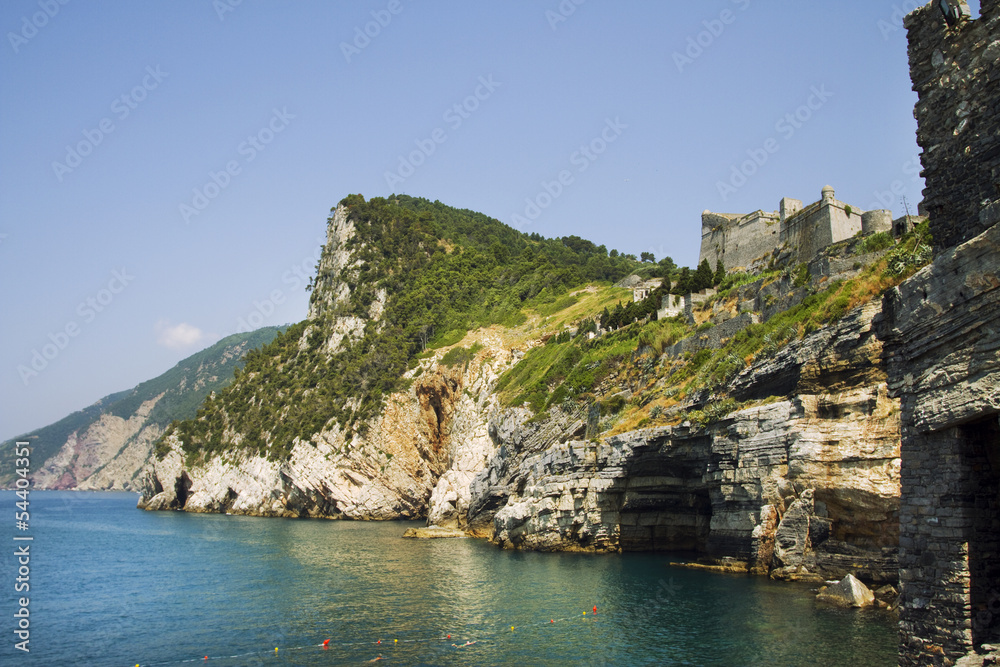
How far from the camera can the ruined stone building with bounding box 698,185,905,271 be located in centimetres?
4394

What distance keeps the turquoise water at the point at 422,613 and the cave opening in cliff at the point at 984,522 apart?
33.9 ft

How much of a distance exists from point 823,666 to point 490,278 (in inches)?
3698

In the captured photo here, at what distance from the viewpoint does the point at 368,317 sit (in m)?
104

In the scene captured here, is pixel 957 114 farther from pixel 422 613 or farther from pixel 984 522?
pixel 422 613

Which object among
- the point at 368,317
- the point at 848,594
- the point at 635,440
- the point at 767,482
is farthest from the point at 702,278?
the point at 368,317

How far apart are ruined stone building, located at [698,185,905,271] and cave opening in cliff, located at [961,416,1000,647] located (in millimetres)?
32177

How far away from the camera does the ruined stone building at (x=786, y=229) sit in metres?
43.9

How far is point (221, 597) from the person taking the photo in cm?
3244

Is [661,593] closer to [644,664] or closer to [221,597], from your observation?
[644,664]

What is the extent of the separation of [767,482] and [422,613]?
16.3 meters

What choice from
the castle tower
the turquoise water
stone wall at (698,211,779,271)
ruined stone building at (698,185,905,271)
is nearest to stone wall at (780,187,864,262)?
ruined stone building at (698,185,905,271)

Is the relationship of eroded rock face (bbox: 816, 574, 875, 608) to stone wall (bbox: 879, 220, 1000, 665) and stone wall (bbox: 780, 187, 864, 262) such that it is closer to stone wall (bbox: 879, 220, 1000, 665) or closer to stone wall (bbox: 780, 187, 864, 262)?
stone wall (bbox: 879, 220, 1000, 665)

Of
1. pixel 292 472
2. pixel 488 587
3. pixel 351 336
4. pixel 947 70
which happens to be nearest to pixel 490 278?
pixel 351 336

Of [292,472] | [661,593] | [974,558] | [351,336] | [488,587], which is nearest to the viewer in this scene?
[974,558]
